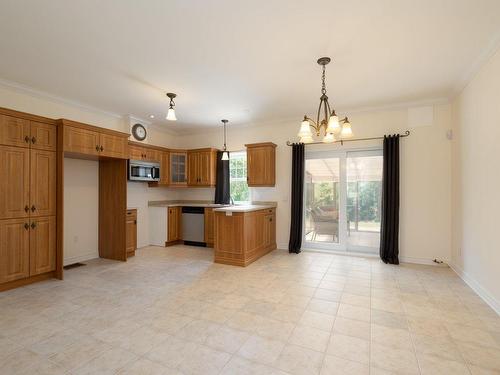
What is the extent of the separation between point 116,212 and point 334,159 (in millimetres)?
4301

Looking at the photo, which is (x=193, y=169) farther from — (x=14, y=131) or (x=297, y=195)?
(x=14, y=131)

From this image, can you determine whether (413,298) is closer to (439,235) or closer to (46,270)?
(439,235)

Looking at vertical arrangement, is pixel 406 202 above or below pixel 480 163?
below

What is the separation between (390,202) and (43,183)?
5.46 meters

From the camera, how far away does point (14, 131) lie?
3293 mm

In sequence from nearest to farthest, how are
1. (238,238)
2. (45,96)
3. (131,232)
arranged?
(45,96), (238,238), (131,232)

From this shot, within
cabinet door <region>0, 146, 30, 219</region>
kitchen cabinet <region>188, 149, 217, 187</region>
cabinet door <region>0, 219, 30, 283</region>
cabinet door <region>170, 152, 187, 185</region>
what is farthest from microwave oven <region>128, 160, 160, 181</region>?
cabinet door <region>0, 219, 30, 283</region>

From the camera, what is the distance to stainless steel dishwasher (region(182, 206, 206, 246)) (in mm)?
5898

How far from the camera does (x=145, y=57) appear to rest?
2.98m

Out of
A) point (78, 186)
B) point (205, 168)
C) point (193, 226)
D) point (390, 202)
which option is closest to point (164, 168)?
point (205, 168)

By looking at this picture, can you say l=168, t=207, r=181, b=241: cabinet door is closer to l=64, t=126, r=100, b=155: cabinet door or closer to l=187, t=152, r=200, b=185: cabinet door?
l=187, t=152, r=200, b=185: cabinet door

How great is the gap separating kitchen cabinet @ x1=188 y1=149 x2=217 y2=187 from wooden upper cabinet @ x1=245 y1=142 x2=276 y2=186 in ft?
3.21

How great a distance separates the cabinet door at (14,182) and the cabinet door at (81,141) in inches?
19.4

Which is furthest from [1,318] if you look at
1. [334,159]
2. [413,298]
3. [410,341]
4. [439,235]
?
[439,235]
